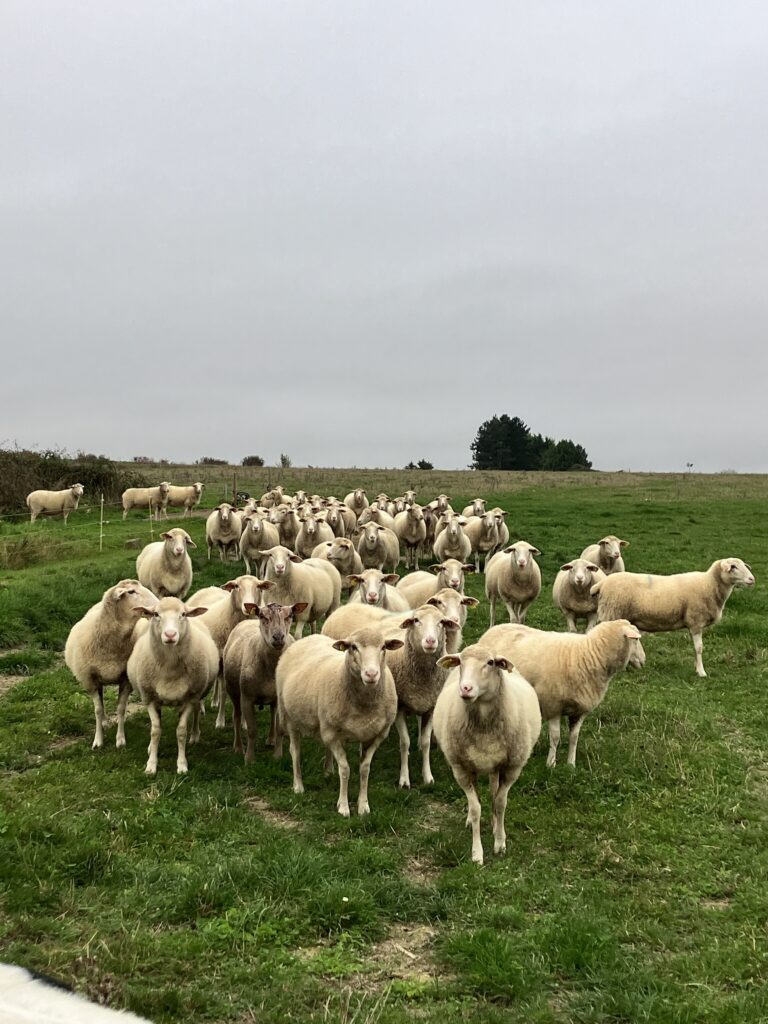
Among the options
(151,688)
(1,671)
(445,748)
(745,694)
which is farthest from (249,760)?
(745,694)

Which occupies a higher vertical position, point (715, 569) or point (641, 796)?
point (715, 569)

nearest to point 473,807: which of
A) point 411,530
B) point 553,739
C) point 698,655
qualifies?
point 553,739

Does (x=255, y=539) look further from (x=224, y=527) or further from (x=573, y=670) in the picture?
(x=573, y=670)

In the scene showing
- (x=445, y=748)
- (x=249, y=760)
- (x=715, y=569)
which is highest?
(x=715, y=569)

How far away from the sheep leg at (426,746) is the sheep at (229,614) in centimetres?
303

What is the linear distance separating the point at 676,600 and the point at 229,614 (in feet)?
22.9

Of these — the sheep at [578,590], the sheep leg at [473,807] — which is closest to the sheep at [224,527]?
the sheep at [578,590]

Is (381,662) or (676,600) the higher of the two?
(381,662)

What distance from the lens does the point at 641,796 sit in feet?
23.4

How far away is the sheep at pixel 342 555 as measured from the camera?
1598cm

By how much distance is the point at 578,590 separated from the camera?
42.6 feet

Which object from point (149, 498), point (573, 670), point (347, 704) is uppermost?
point (149, 498)

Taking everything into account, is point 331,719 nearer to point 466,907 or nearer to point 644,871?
point 466,907

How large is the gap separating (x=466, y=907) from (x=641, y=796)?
262cm
